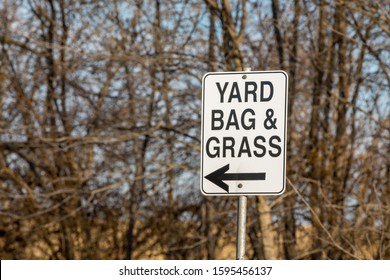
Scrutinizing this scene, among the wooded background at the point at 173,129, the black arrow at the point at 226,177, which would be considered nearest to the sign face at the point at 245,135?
the black arrow at the point at 226,177

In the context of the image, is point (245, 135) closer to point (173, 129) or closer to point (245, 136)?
point (245, 136)

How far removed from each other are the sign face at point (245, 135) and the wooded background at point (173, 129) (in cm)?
637

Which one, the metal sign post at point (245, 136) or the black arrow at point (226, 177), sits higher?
the metal sign post at point (245, 136)

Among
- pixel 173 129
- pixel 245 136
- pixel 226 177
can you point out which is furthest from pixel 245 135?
pixel 173 129

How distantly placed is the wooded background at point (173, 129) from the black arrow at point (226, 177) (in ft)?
20.9

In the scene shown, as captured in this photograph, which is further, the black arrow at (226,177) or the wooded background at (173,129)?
the wooded background at (173,129)

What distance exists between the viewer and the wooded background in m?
15.3

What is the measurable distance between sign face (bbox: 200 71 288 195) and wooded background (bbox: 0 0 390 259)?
6370 mm

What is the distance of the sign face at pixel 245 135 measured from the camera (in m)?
6.48

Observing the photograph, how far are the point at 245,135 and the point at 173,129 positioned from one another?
954cm

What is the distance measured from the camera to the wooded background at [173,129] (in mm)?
15328

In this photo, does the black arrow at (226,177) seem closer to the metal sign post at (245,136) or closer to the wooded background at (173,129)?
the metal sign post at (245,136)

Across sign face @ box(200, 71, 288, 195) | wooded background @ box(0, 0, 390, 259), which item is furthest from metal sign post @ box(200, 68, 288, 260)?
wooded background @ box(0, 0, 390, 259)

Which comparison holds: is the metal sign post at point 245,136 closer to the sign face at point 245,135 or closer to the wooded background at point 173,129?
the sign face at point 245,135
